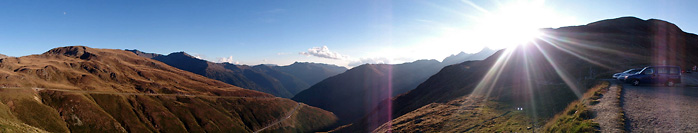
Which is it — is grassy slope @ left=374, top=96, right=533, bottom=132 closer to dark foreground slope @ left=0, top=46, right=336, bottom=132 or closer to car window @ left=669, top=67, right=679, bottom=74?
car window @ left=669, top=67, right=679, bottom=74

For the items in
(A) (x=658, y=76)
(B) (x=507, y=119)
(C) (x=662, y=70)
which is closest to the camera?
(B) (x=507, y=119)

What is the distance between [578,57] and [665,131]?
2469 inches

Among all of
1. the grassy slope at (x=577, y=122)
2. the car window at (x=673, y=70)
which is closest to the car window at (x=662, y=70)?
the car window at (x=673, y=70)

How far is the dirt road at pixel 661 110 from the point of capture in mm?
15172

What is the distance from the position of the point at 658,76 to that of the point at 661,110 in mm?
17957

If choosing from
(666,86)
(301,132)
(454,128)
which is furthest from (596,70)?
(301,132)

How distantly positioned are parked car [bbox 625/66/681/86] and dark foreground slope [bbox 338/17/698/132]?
5.08m

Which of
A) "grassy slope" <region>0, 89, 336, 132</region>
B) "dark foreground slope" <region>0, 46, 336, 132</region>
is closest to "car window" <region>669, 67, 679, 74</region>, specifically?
"grassy slope" <region>0, 89, 336, 132</region>

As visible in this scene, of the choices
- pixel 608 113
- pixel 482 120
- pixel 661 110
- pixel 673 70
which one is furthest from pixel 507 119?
pixel 673 70

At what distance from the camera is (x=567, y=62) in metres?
63.7

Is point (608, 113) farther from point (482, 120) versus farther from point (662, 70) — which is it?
point (662, 70)

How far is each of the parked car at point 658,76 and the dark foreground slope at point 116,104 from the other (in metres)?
135

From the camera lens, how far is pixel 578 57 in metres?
64.1

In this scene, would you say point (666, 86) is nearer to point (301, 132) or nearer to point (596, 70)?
point (596, 70)
